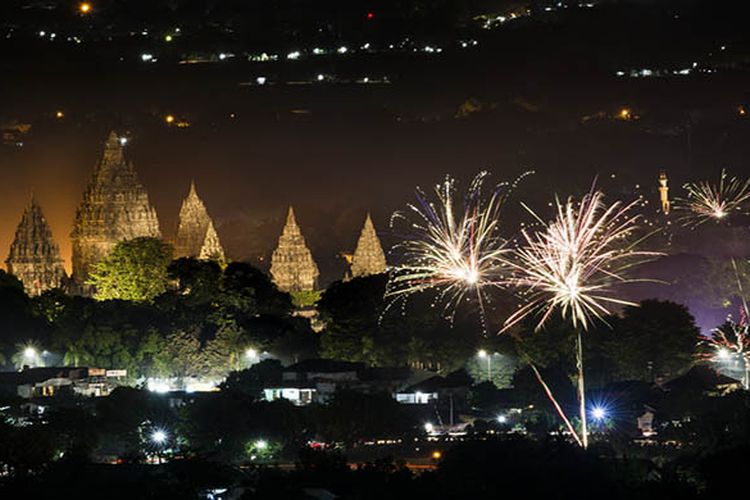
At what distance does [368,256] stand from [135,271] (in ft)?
27.3

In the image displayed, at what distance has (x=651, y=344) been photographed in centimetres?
5009

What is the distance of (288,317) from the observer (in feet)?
184

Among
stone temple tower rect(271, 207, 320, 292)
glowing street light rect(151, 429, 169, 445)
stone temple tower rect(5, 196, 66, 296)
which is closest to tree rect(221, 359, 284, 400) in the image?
glowing street light rect(151, 429, 169, 445)

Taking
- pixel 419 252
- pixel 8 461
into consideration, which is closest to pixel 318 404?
pixel 8 461

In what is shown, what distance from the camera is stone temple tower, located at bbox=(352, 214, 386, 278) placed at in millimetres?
65562

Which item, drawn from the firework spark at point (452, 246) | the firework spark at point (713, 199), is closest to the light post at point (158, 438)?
the firework spark at point (452, 246)

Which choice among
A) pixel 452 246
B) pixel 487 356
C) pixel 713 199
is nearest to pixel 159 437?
pixel 452 246

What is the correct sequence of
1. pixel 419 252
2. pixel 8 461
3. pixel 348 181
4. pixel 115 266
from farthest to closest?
pixel 348 181, pixel 419 252, pixel 115 266, pixel 8 461

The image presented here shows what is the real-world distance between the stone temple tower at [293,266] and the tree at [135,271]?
21.7ft

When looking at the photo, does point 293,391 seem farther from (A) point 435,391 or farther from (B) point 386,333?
(B) point 386,333

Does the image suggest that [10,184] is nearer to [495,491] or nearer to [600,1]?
[600,1]

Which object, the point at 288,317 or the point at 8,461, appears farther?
the point at 288,317

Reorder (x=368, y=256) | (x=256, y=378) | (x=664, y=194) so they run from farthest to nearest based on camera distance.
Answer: (x=664, y=194) < (x=368, y=256) < (x=256, y=378)

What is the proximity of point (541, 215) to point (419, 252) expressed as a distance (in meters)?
3.82
